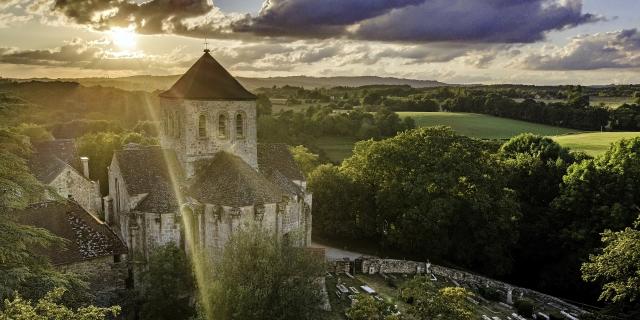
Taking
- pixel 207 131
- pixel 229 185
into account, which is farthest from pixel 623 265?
pixel 207 131

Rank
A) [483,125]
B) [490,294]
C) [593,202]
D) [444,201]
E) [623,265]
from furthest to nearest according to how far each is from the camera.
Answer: [483,125], [593,202], [444,201], [490,294], [623,265]

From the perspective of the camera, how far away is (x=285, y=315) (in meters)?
19.7

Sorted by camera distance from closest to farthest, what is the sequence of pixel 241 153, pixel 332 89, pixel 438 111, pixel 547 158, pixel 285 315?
pixel 285 315
pixel 241 153
pixel 547 158
pixel 438 111
pixel 332 89

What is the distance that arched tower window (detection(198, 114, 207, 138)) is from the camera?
2859cm

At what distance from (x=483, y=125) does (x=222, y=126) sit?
178 feet

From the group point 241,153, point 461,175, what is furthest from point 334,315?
point 461,175

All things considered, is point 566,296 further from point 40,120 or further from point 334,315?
point 40,120

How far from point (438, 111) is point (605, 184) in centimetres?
5882

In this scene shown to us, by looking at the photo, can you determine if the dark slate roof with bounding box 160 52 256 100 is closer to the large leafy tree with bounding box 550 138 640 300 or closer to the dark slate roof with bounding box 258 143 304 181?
the dark slate roof with bounding box 258 143 304 181

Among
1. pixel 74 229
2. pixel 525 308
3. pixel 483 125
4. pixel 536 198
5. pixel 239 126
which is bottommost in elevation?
pixel 525 308

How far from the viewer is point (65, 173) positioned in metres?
34.5

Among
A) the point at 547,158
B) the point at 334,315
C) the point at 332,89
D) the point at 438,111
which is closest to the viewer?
the point at 334,315

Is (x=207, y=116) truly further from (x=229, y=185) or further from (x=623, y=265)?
(x=623, y=265)

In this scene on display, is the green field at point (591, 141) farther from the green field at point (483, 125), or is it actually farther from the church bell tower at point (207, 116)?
the church bell tower at point (207, 116)
